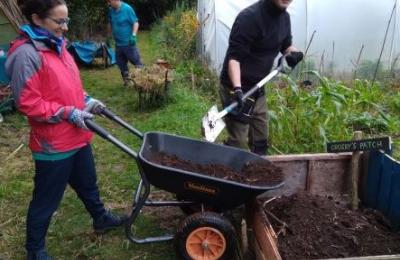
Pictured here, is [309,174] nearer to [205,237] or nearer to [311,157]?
[311,157]

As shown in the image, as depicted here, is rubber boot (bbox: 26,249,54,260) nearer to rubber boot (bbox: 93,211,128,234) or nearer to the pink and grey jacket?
rubber boot (bbox: 93,211,128,234)

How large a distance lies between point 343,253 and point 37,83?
1962 mm

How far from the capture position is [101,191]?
4.19 metres

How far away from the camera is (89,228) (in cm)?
360

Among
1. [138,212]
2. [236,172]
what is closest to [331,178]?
[236,172]

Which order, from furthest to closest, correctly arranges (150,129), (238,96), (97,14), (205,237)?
(97,14), (150,129), (238,96), (205,237)

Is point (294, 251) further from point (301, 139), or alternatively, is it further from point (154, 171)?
point (301, 139)

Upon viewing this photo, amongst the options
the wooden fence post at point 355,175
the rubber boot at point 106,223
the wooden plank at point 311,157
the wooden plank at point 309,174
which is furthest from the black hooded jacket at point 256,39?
the rubber boot at point 106,223

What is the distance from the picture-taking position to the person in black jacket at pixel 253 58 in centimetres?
344

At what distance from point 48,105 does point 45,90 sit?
3.7 inches

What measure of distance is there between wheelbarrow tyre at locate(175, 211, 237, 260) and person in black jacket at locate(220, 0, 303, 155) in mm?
908

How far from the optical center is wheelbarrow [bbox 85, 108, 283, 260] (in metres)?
2.75

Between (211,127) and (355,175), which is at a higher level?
(211,127)

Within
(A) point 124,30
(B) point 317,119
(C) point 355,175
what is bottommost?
(B) point 317,119
